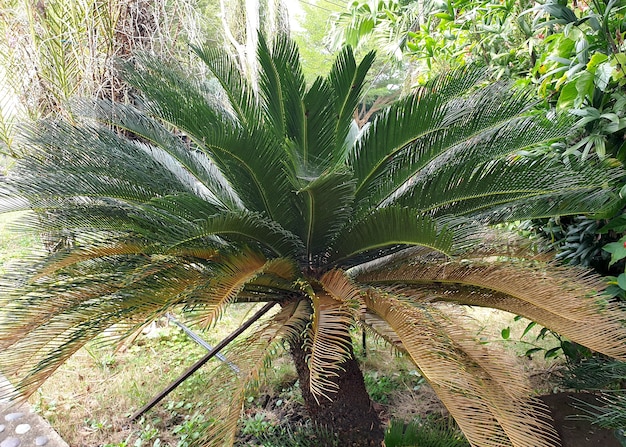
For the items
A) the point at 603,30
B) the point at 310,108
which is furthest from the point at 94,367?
the point at 603,30

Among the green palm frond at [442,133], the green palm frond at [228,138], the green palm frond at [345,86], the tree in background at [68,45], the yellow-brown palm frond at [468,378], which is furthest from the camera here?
the tree in background at [68,45]

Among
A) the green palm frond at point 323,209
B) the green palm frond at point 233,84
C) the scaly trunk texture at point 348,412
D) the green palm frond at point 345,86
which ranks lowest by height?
the scaly trunk texture at point 348,412

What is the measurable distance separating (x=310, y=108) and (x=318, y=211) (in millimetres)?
525

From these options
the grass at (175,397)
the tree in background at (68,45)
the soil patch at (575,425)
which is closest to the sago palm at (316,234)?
the soil patch at (575,425)

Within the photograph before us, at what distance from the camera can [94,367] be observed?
3637mm

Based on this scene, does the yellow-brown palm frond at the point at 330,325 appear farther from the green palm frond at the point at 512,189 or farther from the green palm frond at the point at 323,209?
the green palm frond at the point at 512,189

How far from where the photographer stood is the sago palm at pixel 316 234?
1.65m

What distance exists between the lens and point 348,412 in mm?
2311

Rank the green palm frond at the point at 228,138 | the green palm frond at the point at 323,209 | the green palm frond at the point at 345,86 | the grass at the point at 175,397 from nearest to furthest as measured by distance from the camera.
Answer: the green palm frond at the point at 323,209 < the green palm frond at the point at 228,138 < the green palm frond at the point at 345,86 < the grass at the point at 175,397

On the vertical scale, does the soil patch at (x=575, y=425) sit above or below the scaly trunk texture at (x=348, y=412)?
below

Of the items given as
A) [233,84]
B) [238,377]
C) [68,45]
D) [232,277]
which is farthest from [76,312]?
[68,45]

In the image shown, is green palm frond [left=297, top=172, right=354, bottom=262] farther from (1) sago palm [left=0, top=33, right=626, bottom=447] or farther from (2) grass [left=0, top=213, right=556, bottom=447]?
(2) grass [left=0, top=213, right=556, bottom=447]

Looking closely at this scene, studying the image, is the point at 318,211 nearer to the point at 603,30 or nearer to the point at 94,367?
the point at 603,30

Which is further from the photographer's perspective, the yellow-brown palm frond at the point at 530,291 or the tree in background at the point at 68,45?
the tree in background at the point at 68,45
